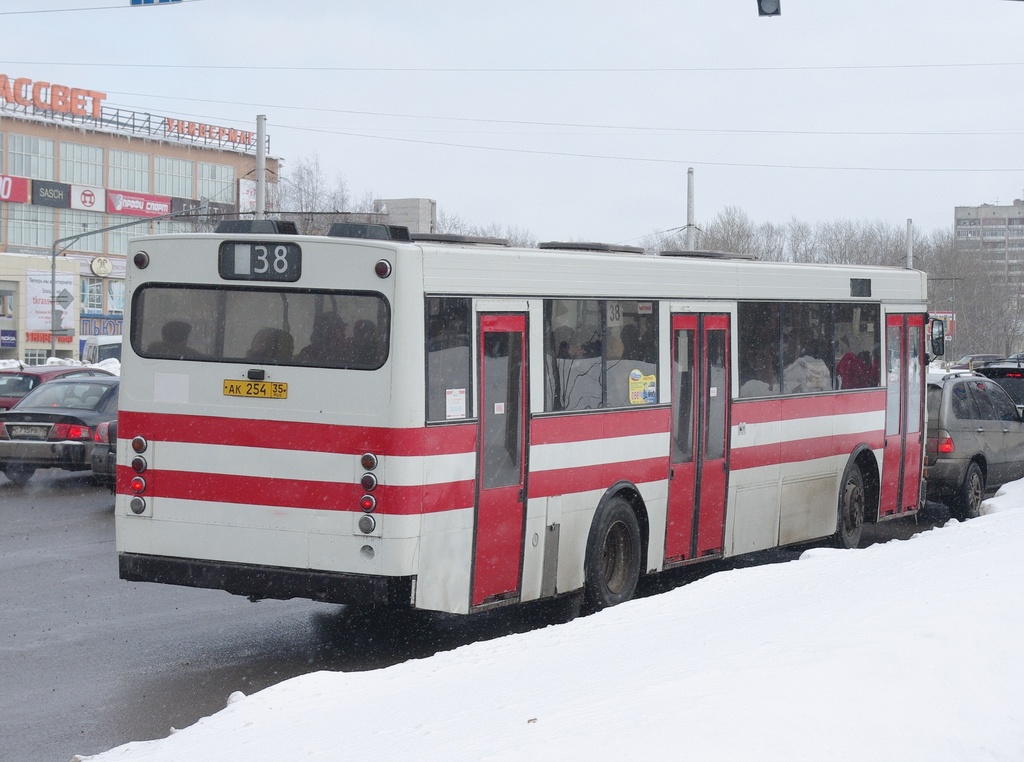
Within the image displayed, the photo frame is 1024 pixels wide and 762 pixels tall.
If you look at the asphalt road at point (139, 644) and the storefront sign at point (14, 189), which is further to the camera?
the storefront sign at point (14, 189)

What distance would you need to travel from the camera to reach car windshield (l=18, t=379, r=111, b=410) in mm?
18547

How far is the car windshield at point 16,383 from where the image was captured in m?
23.1

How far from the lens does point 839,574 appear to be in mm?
8656

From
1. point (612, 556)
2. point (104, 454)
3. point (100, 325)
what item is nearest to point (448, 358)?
point (612, 556)

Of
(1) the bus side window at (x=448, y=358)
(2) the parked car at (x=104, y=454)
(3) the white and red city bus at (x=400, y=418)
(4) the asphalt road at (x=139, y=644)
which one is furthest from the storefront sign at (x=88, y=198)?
(1) the bus side window at (x=448, y=358)

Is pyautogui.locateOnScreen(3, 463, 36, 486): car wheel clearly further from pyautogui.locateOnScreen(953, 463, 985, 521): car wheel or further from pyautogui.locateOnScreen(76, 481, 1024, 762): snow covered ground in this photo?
pyautogui.locateOnScreen(76, 481, 1024, 762): snow covered ground

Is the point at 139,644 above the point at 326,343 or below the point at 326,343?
below

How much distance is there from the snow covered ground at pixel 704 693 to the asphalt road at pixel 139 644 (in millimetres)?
1113

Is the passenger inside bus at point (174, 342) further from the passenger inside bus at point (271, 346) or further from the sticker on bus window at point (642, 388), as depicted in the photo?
the sticker on bus window at point (642, 388)

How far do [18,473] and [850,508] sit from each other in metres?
11.6

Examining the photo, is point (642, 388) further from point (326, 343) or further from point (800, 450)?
point (326, 343)

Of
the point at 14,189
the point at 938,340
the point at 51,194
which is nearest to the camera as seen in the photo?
the point at 938,340

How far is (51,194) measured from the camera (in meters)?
92.2

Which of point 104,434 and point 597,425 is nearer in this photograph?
point 597,425
